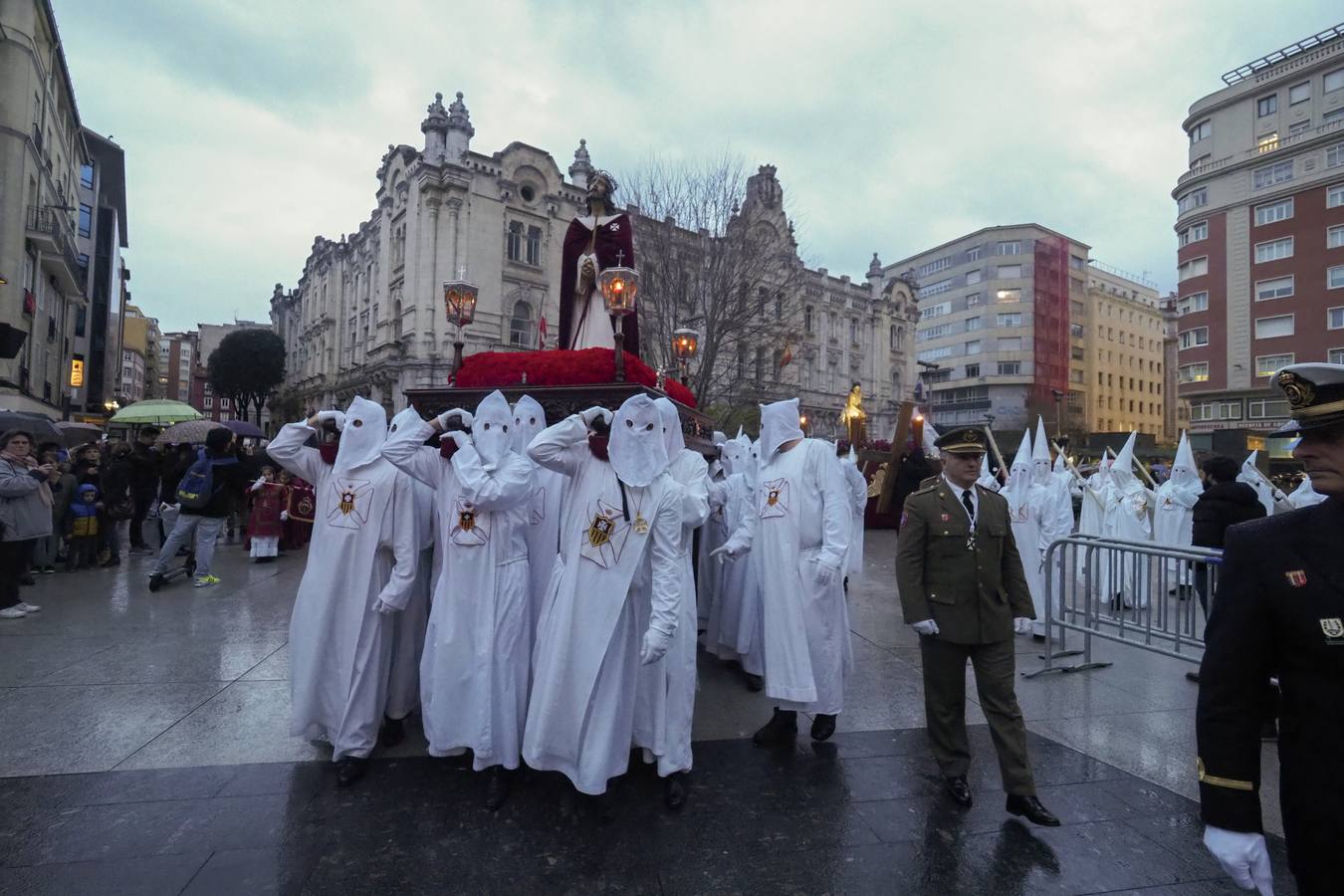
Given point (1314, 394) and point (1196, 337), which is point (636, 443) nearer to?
point (1314, 394)

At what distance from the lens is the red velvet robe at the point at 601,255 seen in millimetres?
7109

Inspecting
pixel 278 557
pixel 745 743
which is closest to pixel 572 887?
pixel 745 743

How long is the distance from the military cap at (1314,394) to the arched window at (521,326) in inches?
1386

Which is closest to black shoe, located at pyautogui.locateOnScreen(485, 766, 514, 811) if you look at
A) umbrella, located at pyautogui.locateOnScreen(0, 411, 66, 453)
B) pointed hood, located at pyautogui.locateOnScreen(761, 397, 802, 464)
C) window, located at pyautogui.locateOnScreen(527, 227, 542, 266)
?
pointed hood, located at pyautogui.locateOnScreen(761, 397, 802, 464)

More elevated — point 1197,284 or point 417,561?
point 1197,284

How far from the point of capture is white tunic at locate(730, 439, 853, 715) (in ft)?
14.7

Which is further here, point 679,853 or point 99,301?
point 99,301

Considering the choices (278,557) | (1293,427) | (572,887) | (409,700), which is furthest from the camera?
(278,557)

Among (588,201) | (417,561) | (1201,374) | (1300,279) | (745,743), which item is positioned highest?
(1300,279)

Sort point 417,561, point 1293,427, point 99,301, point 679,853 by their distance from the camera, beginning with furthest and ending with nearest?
1. point 99,301
2. point 417,561
3. point 679,853
4. point 1293,427

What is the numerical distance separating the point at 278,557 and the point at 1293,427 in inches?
545

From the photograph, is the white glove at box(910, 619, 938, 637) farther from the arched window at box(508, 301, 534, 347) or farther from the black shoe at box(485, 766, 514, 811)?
the arched window at box(508, 301, 534, 347)

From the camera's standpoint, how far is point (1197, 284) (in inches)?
1709

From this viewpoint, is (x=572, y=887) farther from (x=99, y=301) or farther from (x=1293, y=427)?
(x=99, y=301)
